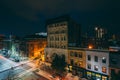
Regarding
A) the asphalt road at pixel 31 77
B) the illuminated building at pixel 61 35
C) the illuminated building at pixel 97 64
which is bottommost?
the asphalt road at pixel 31 77

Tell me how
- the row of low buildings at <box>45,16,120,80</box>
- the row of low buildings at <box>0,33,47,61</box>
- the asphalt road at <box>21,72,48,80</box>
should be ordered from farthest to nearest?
the row of low buildings at <box>0,33,47,61</box>, the asphalt road at <box>21,72,48,80</box>, the row of low buildings at <box>45,16,120,80</box>

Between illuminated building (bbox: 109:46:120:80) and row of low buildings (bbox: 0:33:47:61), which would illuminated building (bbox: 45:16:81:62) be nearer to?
row of low buildings (bbox: 0:33:47:61)

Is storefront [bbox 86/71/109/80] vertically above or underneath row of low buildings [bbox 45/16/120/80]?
underneath

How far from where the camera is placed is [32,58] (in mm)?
65688

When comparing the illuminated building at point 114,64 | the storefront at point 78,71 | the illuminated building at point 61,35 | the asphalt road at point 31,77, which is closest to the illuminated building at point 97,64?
the illuminated building at point 114,64

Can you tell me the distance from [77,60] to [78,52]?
3.17 m

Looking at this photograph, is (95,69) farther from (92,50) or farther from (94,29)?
(94,29)

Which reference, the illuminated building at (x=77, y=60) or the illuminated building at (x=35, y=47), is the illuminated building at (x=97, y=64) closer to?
the illuminated building at (x=77, y=60)

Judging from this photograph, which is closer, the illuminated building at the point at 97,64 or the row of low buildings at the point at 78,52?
the row of low buildings at the point at 78,52

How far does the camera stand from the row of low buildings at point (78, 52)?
3444 cm

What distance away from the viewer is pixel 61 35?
51906 millimetres

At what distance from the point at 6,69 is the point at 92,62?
33.6 metres

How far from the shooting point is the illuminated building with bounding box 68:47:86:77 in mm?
41625

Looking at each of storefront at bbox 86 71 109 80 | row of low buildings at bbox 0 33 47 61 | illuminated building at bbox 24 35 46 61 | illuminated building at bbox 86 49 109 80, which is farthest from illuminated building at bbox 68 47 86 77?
illuminated building at bbox 24 35 46 61
